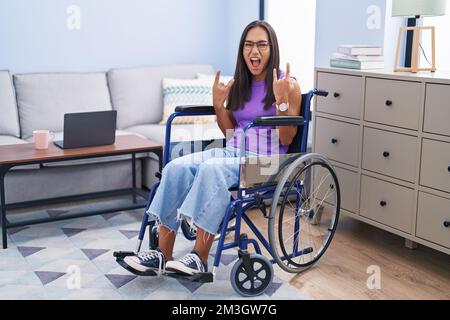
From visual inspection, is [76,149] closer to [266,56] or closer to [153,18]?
[266,56]

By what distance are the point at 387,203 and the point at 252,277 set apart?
0.79 metres

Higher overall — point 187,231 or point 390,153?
point 390,153

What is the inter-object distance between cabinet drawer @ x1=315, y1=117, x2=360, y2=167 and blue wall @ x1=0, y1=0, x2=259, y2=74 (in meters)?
1.45

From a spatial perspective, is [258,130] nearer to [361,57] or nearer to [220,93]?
[220,93]

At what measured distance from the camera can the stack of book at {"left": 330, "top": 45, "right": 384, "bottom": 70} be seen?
275 centimetres

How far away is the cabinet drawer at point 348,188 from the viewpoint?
9.20 ft

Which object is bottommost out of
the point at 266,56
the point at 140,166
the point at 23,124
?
the point at 140,166

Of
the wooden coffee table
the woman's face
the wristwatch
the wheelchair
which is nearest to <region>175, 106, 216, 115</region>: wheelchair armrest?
the wheelchair

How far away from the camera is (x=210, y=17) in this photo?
432cm

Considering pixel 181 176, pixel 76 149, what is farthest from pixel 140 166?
pixel 181 176

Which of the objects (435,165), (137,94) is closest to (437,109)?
(435,165)

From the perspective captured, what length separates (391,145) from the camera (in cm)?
258

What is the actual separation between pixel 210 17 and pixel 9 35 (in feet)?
4.62

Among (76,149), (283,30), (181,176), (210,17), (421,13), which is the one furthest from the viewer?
(210,17)
